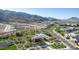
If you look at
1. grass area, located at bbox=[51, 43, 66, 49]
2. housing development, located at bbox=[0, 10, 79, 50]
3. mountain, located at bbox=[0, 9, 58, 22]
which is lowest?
grass area, located at bbox=[51, 43, 66, 49]

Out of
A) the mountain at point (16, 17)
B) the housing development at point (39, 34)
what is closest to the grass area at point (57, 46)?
the housing development at point (39, 34)

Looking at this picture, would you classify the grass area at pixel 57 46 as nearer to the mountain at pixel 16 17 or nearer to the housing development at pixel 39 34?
the housing development at pixel 39 34

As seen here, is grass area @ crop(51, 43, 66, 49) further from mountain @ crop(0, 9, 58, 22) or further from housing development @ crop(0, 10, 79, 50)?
mountain @ crop(0, 9, 58, 22)

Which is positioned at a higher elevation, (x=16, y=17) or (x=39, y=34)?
(x=16, y=17)

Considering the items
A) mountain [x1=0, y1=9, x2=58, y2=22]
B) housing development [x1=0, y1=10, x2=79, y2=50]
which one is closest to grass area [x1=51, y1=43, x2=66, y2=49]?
housing development [x1=0, y1=10, x2=79, y2=50]

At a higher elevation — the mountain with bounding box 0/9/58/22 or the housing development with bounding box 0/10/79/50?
→ the mountain with bounding box 0/9/58/22

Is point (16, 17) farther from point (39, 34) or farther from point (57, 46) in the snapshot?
point (57, 46)

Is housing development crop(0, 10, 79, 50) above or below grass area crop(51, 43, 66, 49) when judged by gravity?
above

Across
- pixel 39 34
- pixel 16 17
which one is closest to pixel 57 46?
pixel 39 34
